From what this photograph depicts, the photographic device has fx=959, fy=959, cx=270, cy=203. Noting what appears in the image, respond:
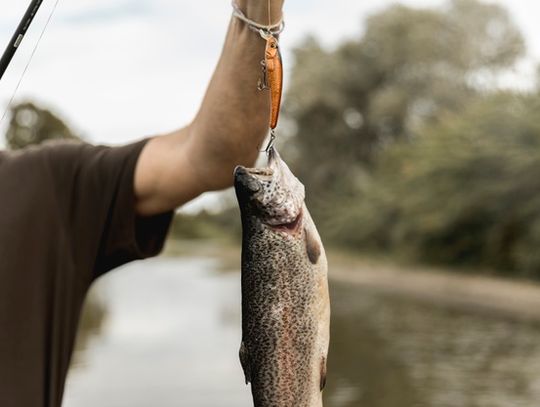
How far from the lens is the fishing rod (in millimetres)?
2008

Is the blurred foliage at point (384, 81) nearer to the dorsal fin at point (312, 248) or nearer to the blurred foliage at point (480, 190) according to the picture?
the blurred foliage at point (480, 190)

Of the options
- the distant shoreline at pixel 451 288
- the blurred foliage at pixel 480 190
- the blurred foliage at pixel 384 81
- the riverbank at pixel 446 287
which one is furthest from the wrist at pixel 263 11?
the blurred foliage at pixel 384 81

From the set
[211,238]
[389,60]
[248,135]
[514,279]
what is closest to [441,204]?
[514,279]

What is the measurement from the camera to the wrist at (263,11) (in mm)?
1908

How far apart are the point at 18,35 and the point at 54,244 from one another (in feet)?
1.75

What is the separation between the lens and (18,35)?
2035 mm

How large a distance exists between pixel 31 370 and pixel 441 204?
20499 mm

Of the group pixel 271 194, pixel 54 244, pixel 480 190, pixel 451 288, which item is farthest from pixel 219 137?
pixel 451 288

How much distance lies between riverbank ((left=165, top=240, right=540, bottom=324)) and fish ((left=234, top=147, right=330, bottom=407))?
47.1 feet

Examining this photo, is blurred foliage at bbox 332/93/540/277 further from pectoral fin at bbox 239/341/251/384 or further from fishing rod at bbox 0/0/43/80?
pectoral fin at bbox 239/341/251/384

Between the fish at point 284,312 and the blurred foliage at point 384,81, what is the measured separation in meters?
29.6

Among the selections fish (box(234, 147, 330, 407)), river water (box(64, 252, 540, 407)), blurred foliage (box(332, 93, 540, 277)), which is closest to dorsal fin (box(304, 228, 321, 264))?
fish (box(234, 147, 330, 407))

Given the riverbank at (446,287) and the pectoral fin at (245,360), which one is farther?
the riverbank at (446,287)

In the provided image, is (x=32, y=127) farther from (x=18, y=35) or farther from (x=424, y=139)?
(x=18, y=35)
